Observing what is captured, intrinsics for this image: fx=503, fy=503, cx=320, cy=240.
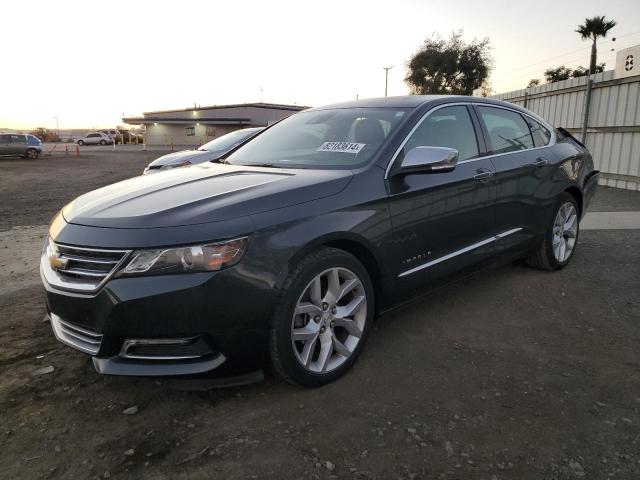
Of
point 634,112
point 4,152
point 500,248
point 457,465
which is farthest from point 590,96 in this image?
point 4,152

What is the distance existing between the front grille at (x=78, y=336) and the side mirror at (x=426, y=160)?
1909mm

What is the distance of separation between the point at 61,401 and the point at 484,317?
9.33 ft

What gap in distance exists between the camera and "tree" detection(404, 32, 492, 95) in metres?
44.2

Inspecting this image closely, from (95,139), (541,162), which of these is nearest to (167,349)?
(541,162)

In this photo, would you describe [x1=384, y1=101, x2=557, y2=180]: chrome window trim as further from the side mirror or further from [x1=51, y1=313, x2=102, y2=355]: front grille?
[x1=51, y1=313, x2=102, y2=355]: front grille

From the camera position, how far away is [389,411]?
101 inches

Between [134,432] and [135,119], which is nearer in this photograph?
[134,432]

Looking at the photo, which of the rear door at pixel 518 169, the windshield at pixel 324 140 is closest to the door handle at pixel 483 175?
the rear door at pixel 518 169

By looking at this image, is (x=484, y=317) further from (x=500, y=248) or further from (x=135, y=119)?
(x=135, y=119)

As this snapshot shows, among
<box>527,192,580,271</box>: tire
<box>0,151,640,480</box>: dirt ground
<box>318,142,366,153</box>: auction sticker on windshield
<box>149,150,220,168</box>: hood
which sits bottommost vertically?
<box>0,151,640,480</box>: dirt ground

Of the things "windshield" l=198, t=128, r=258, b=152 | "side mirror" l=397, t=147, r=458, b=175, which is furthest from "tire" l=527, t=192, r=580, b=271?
"windshield" l=198, t=128, r=258, b=152

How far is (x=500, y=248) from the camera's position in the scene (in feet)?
13.1

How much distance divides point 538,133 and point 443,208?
75.5 inches

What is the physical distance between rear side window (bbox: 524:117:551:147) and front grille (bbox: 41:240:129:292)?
3.72 meters
